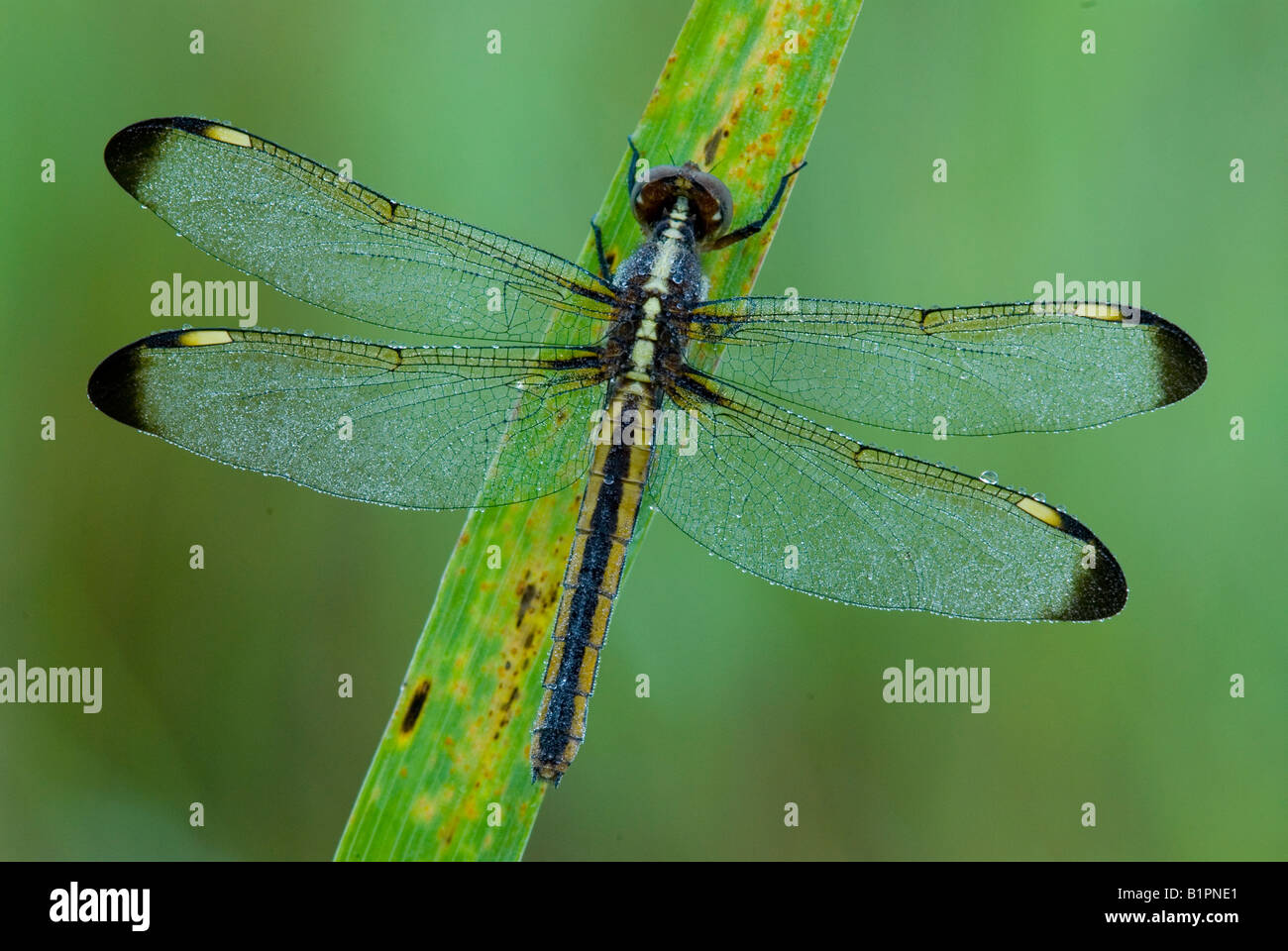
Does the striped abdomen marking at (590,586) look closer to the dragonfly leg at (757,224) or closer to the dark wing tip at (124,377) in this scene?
the dragonfly leg at (757,224)

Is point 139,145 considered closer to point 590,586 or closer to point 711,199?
point 711,199

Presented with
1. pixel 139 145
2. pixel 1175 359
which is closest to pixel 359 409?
pixel 139 145

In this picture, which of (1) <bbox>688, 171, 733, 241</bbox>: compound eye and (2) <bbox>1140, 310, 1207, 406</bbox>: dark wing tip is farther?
(1) <bbox>688, 171, 733, 241</bbox>: compound eye

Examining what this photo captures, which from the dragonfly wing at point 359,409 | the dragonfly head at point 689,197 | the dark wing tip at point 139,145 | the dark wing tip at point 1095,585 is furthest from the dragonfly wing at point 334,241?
the dark wing tip at point 1095,585

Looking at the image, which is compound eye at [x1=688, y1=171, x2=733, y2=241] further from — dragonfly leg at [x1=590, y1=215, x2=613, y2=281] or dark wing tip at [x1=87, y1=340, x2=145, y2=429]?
dark wing tip at [x1=87, y1=340, x2=145, y2=429]

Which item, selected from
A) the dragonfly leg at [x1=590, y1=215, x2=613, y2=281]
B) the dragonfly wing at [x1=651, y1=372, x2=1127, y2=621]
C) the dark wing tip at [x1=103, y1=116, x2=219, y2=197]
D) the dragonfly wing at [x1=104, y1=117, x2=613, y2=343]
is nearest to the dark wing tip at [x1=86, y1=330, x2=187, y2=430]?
the dragonfly wing at [x1=104, y1=117, x2=613, y2=343]
